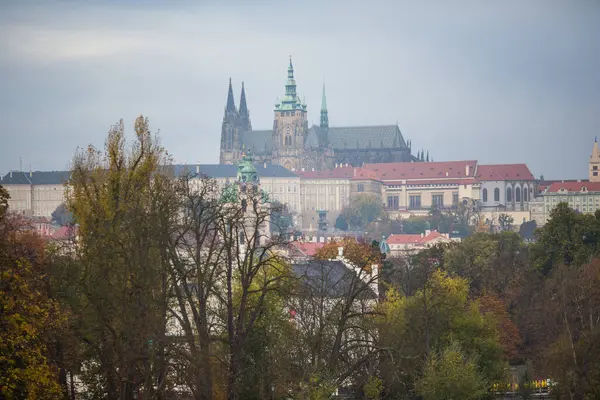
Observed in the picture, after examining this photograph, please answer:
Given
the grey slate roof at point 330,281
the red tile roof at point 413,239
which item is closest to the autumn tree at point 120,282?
the grey slate roof at point 330,281

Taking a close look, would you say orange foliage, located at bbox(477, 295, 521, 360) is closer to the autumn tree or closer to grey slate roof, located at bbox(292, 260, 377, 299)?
grey slate roof, located at bbox(292, 260, 377, 299)

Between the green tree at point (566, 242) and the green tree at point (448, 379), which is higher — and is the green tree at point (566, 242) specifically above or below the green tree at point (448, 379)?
above

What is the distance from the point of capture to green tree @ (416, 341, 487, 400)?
3712 cm

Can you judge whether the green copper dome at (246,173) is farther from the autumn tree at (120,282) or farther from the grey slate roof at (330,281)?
the autumn tree at (120,282)

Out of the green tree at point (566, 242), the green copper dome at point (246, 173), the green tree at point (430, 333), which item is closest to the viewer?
the green tree at point (430, 333)

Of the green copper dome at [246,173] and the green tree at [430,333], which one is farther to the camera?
the green copper dome at [246,173]

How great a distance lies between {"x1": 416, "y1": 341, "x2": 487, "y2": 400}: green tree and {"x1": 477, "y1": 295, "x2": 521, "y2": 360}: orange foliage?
14801 millimetres

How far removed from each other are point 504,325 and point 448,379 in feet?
64.0

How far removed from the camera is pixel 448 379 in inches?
1463

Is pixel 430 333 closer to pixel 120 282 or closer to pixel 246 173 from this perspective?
pixel 120 282

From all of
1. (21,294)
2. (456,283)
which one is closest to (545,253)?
(456,283)

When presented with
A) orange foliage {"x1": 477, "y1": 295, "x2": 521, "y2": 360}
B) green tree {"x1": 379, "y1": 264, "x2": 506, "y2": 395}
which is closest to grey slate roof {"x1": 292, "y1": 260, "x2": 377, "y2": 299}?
green tree {"x1": 379, "y1": 264, "x2": 506, "y2": 395}

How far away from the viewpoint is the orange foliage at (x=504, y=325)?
5462 centimetres

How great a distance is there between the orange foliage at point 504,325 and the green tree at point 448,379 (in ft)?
48.6
